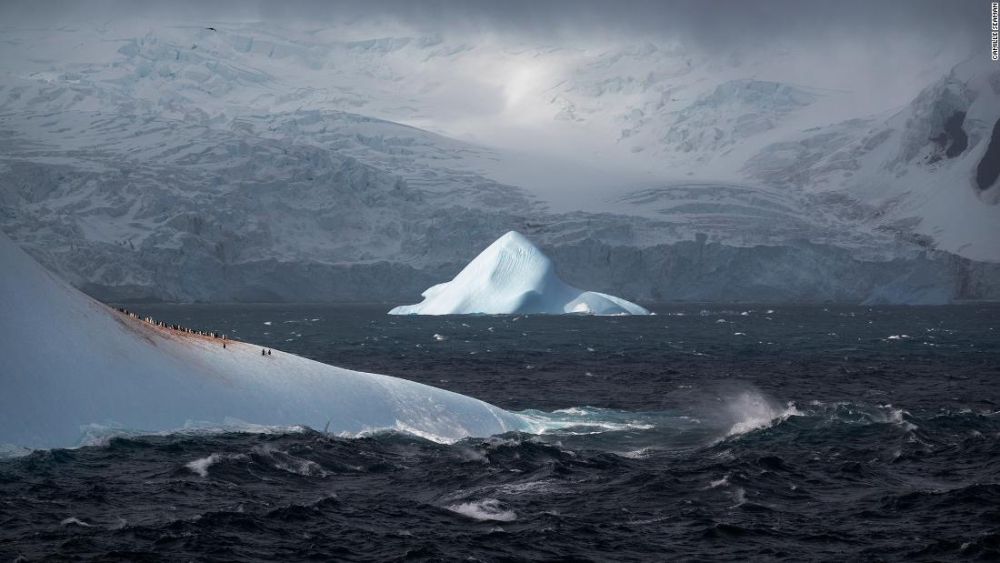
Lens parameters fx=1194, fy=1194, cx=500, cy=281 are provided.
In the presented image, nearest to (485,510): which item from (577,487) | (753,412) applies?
(577,487)

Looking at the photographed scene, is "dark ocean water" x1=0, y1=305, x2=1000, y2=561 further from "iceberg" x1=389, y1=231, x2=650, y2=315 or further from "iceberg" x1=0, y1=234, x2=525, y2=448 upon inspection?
"iceberg" x1=389, y1=231, x2=650, y2=315

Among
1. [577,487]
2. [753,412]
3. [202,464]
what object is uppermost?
[753,412]

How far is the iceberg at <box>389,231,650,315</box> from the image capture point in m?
117

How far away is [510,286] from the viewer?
119125 mm

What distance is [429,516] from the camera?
976 inches

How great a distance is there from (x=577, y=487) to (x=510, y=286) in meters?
91.4

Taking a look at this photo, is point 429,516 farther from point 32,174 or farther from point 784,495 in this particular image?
point 32,174

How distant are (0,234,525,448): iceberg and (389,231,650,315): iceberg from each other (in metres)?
79.4

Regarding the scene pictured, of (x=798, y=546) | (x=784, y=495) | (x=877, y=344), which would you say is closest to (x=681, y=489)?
(x=784, y=495)

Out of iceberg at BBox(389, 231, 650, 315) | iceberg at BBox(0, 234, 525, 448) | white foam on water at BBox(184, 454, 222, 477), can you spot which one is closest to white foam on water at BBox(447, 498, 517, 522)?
white foam on water at BBox(184, 454, 222, 477)

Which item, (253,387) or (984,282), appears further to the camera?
(984,282)

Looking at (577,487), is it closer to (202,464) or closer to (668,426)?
(202,464)

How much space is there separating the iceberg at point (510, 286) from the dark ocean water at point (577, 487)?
67.0 m

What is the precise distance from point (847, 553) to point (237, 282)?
492 feet
